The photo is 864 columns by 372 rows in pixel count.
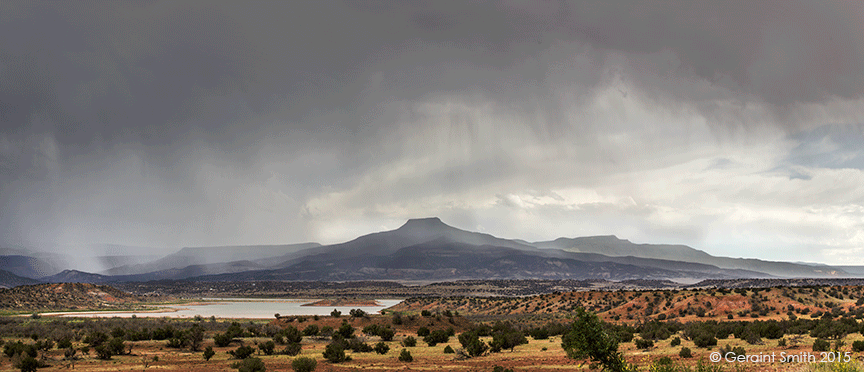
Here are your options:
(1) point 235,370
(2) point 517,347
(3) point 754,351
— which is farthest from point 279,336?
(3) point 754,351

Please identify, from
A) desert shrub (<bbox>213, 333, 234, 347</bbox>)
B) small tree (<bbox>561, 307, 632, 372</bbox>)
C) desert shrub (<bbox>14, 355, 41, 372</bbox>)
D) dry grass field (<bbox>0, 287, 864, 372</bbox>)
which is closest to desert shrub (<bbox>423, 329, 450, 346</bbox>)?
dry grass field (<bbox>0, 287, 864, 372</bbox>)

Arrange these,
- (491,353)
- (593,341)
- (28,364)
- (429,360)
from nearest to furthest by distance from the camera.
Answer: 1. (593,341)
2. (28,364)
3. (429,360)
4. (491,353)

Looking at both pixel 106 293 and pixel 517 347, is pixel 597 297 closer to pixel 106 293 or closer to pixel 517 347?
pixel 517 347

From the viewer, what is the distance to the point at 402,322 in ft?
142

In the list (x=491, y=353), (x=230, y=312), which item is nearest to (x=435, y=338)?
(x=491, y=353)

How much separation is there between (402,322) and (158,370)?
23608 mm

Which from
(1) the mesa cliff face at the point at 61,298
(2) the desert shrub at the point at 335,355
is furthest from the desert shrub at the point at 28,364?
(1) the mesa cliff face at the point at 61,298

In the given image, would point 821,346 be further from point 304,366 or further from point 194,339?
point 194,339

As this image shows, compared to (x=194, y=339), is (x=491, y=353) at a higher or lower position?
lower

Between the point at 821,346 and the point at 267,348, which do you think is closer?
the point at 821,346

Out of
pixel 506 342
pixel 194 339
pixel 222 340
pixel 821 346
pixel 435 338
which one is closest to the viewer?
pixel 821 346

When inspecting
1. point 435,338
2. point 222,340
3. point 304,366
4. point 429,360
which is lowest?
point 435,338

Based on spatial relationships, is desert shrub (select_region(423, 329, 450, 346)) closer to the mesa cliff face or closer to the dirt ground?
the dirt ground

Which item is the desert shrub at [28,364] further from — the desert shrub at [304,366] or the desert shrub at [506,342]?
the desert shrub at [506,342]
